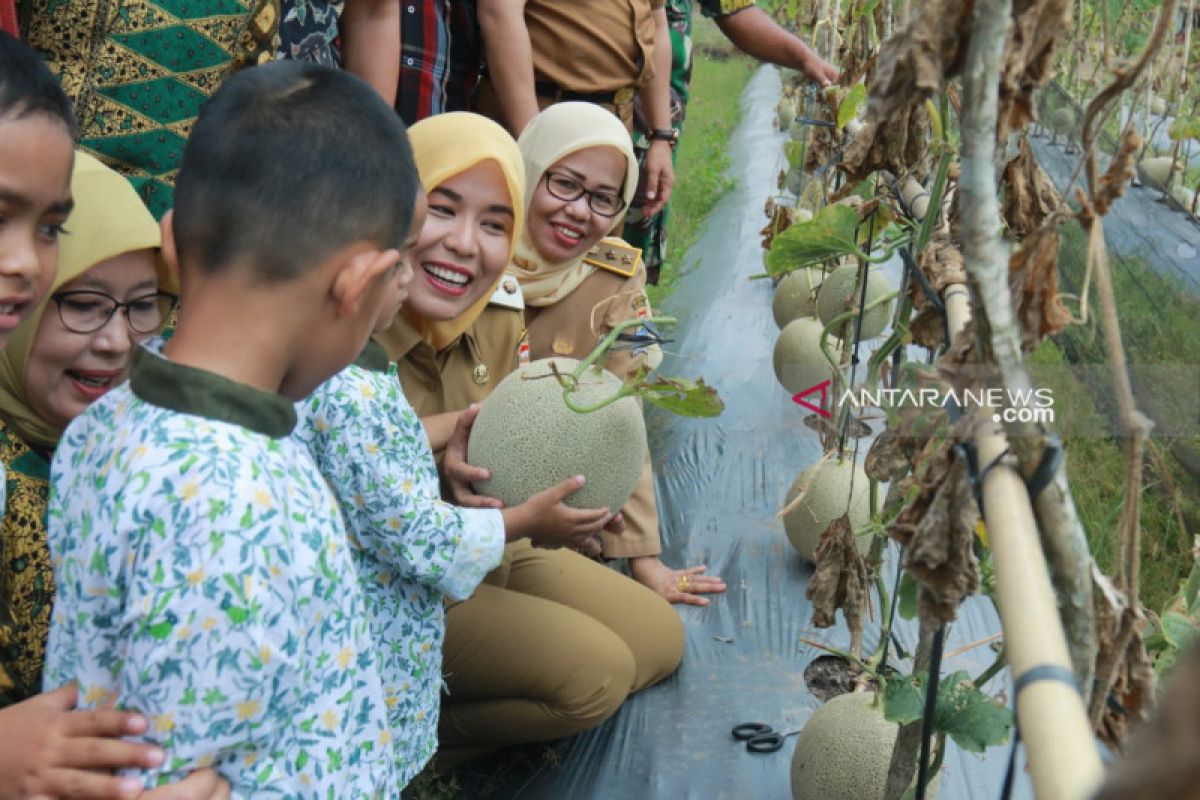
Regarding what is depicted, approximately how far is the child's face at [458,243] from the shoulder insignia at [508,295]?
18cm

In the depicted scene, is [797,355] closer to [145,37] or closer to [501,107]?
[501,107]

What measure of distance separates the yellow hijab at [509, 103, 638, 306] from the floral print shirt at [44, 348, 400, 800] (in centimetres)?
126

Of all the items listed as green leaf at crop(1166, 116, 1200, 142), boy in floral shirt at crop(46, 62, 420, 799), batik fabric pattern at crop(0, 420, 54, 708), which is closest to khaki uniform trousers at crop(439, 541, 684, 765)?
batik fabric pattern at crop(0, 420, 54, 708)

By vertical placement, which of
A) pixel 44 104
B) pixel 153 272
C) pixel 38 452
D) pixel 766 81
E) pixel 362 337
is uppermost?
pixel 44 104

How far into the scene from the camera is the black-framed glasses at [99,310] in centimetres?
139

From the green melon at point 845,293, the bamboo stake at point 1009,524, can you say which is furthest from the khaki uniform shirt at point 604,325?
the bamboo stake at point 1009,524

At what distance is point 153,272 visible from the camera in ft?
4.86

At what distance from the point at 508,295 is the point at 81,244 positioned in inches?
32.2

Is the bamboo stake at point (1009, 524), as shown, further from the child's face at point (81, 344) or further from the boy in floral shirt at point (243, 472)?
the child's face at point (81, 344)

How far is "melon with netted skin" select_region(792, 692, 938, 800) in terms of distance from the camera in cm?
157

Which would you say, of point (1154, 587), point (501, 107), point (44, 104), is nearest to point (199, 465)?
point (44, 104)

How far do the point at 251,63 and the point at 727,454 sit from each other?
5.50ft

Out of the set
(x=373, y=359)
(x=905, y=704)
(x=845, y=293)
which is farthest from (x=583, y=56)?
(x=905, y=704)

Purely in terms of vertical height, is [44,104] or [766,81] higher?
[44,104]
